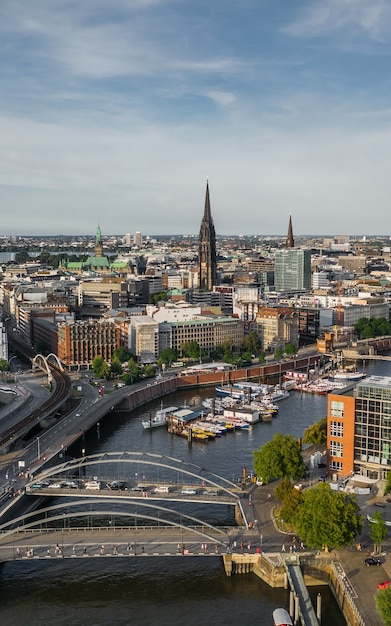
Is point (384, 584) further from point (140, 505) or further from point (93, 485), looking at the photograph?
point (93, 485)

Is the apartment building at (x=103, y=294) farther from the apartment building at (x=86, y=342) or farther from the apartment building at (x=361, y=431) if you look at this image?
the apartment building at (x=361, y=431)

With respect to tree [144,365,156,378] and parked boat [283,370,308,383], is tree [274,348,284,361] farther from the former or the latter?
tree [144,365,156,378]

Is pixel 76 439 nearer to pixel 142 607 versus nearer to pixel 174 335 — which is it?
pixel 142 607

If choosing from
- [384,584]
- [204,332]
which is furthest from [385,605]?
[204,332]

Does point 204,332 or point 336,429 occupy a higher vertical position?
point 336,429

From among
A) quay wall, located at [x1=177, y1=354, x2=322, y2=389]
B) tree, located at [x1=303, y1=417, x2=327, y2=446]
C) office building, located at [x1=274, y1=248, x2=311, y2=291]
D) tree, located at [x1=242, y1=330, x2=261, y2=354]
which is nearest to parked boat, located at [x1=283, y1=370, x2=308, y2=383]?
quay wall, located at [x1=177, y1=354, x2=322, y2=389]

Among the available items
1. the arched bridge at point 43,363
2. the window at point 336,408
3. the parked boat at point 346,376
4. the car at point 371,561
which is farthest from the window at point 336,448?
the arched bridge at point 43,363

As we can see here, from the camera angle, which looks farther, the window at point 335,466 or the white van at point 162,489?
the window at point 335,466
